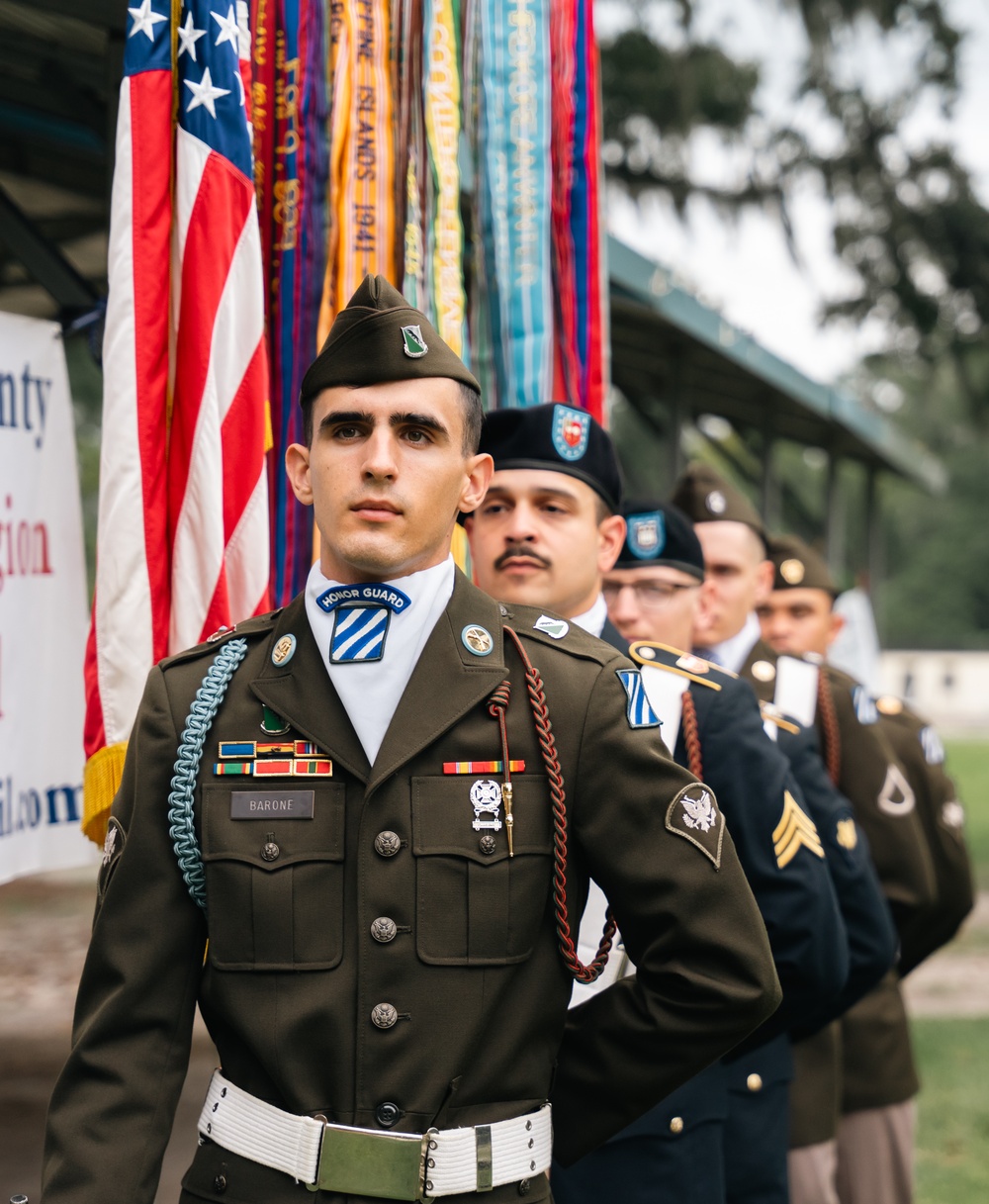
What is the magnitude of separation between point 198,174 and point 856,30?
9230mm

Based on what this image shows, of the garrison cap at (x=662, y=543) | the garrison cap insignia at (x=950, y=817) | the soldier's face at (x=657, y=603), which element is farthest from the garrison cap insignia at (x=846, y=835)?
the garrison cap insignia at (x=950, y=817)

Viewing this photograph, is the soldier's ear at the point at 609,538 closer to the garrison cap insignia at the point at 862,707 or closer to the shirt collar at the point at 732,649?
the shirt collar at the point at 732,649

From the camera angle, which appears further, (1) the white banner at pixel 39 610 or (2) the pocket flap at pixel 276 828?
(1) the white banner at pixel 39 610

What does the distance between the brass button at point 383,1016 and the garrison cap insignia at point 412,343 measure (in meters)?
0.88

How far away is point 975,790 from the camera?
23.4 meters

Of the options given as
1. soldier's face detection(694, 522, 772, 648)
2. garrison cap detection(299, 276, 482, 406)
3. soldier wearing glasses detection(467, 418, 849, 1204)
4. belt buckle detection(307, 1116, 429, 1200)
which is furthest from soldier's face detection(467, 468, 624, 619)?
soldier's face detection(694, 522, 772, 648)

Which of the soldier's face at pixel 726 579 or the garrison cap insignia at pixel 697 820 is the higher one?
the soldier's face at pixel 726 579

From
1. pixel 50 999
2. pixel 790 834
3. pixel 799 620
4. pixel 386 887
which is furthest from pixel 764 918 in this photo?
pixel 50 999

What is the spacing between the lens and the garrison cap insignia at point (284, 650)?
2.07m

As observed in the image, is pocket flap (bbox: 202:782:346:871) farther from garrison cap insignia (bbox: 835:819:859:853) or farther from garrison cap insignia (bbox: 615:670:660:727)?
garrison cap insignia (bbox: 835:819:859:853)

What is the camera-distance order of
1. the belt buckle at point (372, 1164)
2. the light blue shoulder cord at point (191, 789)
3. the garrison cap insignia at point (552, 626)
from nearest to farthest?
1. the belt buckle at point (372, 1164)
2. the light blue shoulder cord at point (191, 789)
3. the garrison cap insignia at point (552, 626)

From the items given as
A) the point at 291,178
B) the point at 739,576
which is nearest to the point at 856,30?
the point at 739,576

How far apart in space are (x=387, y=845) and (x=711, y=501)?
118 inches

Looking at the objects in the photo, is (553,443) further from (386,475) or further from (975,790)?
(975,790)
